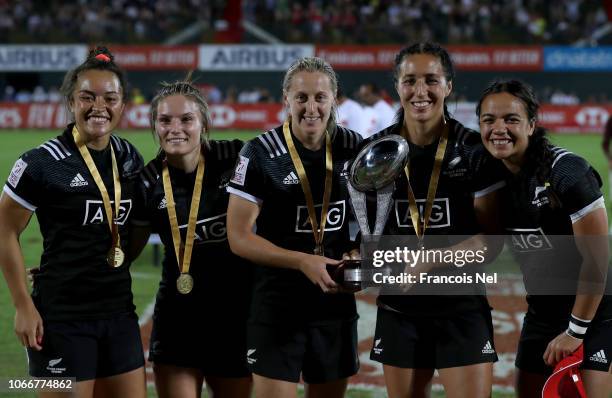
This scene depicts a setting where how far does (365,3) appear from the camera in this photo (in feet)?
115

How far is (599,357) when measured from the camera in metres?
3.45

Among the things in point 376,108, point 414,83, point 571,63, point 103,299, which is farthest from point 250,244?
point 571,63

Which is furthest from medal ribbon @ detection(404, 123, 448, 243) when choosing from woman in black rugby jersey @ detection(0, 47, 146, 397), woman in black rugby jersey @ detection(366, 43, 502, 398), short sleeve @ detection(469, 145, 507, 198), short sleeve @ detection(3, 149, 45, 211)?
short sleeve @ detection(3, 149, 45, 211)

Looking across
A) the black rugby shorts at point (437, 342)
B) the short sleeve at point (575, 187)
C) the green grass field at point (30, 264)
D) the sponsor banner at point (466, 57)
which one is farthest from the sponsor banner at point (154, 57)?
the short sleeve at point (575, 187)

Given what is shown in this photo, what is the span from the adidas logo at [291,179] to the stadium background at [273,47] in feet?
75.3

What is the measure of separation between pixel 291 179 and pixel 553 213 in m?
1.03

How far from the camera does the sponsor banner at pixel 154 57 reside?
31344 mm

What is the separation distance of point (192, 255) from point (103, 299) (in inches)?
16.3

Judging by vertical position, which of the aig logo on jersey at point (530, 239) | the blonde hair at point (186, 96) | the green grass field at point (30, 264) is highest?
the blonde hair at point (186, 96)

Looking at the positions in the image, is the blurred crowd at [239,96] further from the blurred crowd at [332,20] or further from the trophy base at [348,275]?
the trophy base at [348,275]

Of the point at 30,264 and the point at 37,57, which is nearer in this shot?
the point at 30,264

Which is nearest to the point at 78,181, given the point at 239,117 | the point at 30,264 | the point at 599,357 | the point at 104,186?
the point at 104,186

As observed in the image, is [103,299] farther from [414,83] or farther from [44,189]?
[414,83]

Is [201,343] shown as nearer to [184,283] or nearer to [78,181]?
[184,283]
